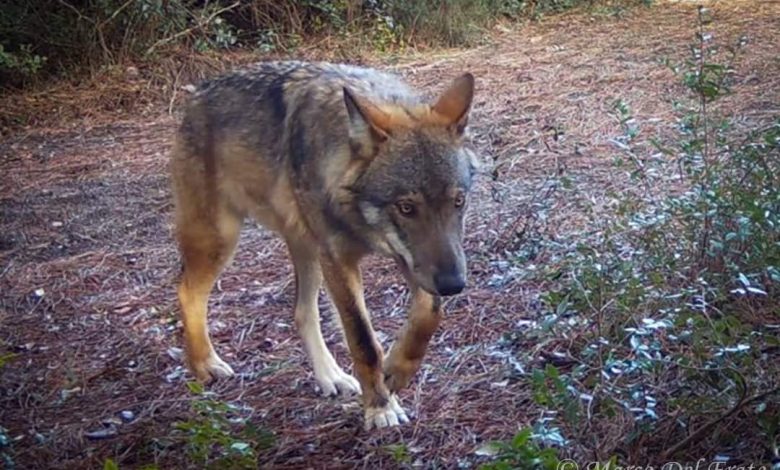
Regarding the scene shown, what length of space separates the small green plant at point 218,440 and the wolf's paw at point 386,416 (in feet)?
1.76

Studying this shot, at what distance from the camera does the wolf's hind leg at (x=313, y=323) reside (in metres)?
4.98

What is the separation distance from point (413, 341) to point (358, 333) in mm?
235

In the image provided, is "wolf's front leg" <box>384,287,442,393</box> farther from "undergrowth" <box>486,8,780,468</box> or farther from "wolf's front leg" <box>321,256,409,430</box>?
"undergrowth" <box>486,8,780,468</box>

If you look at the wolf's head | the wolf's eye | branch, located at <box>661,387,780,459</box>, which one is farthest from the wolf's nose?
branch, located at <box>661,387,780,459</box>

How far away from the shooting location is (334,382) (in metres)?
4.97

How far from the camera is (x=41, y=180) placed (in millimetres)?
9180

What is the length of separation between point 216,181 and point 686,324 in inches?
93.5

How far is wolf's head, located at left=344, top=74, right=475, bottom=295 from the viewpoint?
4.06m

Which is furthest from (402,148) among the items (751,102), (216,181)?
(751,102)

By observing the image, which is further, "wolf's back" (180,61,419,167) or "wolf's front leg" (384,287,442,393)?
"wolf's back" (180,61,419,167)

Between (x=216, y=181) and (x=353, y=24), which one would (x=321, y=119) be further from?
(x=353, y=24)

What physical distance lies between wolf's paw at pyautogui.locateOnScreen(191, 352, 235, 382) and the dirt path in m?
0.07

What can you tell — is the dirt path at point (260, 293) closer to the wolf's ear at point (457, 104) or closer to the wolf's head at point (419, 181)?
the wolf's head at point (419, 181)

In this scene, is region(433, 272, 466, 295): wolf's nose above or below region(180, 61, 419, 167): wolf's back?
below
